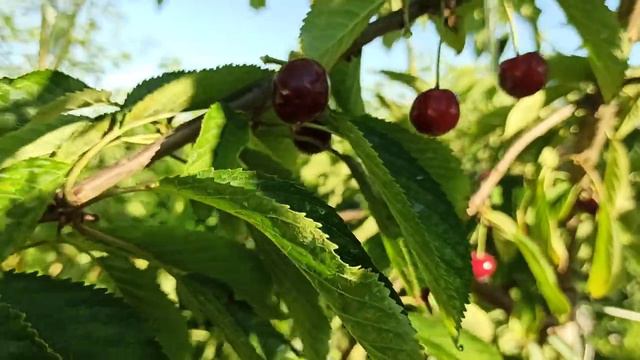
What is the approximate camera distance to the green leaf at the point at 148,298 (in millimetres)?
803

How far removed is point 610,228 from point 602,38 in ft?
1.02

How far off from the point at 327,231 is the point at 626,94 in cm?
83

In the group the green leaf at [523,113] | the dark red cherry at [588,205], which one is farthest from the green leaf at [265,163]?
the dark red cherry at [588,205]

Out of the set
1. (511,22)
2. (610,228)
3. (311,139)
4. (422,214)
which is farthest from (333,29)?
(610,228)

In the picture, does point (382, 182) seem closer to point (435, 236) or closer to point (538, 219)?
point (435, 236)

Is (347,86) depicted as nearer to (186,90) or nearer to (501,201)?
(186,90)

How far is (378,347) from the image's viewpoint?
540 mm

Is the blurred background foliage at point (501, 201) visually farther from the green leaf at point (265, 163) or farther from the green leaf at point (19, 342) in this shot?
the green leaf at point (19, 342)

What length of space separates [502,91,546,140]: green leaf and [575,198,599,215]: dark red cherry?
18 centimetres

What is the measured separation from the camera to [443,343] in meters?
0.93

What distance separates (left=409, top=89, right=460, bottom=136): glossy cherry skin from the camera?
101 cm

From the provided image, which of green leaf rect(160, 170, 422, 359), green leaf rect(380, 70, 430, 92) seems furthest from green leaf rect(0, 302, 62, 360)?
green leaf rect(380, 70, 430, 92)

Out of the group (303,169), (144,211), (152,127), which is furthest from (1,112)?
(303,169)

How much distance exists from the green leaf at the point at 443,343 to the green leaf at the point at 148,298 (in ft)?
0.73
